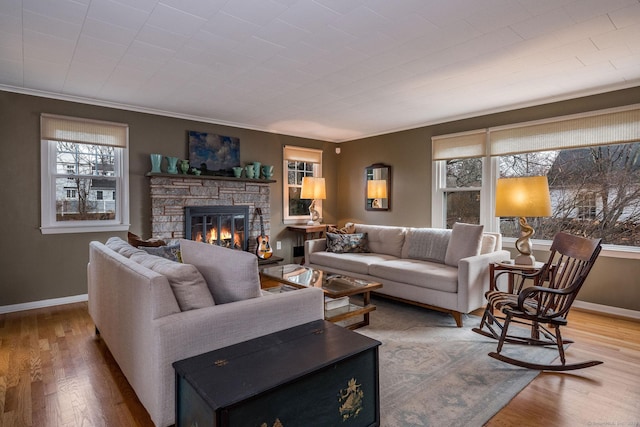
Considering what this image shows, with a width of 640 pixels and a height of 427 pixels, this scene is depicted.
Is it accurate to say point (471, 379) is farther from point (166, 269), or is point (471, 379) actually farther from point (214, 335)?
point (166, 269)

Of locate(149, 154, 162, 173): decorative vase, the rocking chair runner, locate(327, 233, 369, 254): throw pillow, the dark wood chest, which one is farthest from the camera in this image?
locate(327, 233, 369, 254): throw pillow

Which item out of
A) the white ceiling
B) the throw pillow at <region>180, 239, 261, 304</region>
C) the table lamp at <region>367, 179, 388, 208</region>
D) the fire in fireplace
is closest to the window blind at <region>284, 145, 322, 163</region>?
the table lamp at <region>367, 179, 388, 208</region>

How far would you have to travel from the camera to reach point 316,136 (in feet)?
20.7

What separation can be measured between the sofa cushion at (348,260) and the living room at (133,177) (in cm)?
126

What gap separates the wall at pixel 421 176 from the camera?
367cm

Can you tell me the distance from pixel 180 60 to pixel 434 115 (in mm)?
3316

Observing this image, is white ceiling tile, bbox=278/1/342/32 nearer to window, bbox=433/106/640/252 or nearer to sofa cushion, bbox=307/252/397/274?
sofa cushion, bbox=307/252/397/274

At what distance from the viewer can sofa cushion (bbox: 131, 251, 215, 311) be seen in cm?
184

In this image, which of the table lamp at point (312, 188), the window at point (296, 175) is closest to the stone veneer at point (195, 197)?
the window at point (296, 175)

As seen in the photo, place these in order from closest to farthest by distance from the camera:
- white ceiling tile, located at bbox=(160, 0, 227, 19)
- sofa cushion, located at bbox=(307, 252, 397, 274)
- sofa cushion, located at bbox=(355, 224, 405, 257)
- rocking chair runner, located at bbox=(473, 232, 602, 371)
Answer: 1. white ceiling tile, located at bbox=(160, 0, 227, 19)
2. rocking chair runner, located at bbox=(473, 232, 602, 371)
3. sofa cushion, located at bbox=(307, 252, 397, 274)
4. sofa cushion, located at bbox=(355, 224, 405, 257)

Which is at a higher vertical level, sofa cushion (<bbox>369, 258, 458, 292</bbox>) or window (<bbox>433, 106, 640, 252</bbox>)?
window (<bbox>433, 106, 640, 252</bbox>)

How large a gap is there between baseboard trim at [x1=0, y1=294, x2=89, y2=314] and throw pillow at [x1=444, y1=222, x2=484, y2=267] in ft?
14.3

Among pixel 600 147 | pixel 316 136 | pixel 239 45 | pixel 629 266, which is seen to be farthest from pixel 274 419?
pixel 316 136

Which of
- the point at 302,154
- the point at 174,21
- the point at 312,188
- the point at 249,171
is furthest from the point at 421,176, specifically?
the point at 174,21
